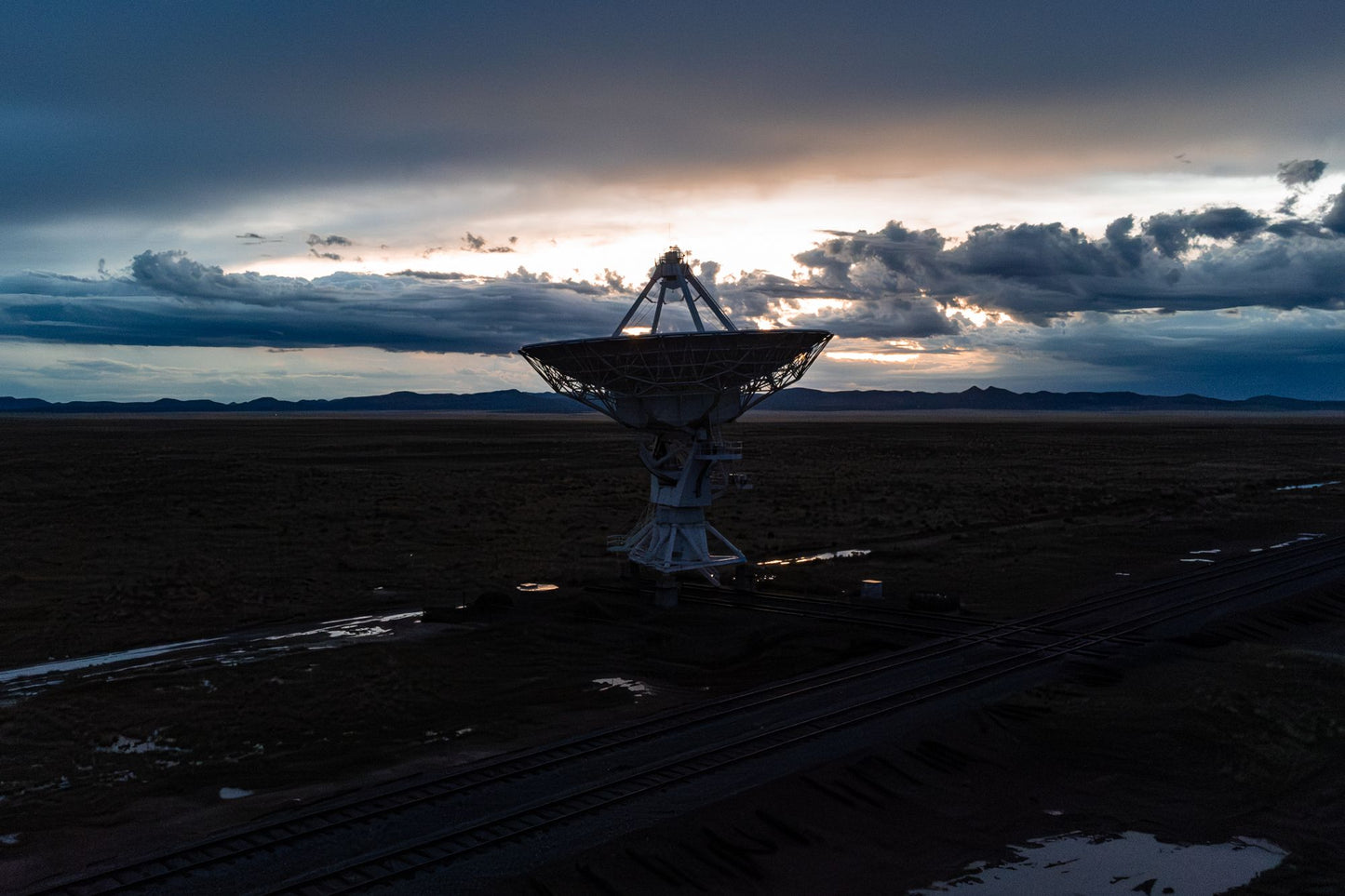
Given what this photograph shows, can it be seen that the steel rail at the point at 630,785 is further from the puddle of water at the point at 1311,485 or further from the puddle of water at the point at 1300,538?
the puddle of water at the point at 1311,485

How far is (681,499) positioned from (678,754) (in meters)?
12.6

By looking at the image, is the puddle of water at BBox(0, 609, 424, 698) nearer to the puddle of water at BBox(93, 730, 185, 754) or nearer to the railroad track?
the puddle of water at BBox(93, 730, 185, 754)

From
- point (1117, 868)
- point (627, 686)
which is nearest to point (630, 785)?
point (627, 686)

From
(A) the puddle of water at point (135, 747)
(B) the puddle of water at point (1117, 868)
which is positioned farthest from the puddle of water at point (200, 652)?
(B) the puddle of water at point (1117, 868)

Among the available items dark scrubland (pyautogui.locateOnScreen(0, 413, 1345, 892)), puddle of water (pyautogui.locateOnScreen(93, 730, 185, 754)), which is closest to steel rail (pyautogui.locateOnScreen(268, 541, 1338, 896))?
dark scrubland (pyautogui.locateOnScreen(0, 413, 1345, 892))

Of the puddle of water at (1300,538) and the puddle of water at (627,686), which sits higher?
the puddle of water at (1300,538)

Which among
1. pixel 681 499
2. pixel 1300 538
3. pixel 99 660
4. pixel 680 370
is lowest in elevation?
pixel 99 660

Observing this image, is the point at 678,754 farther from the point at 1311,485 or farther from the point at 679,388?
the point at 1311,485

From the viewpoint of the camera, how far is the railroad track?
13133mm

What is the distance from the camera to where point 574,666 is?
2445 cm

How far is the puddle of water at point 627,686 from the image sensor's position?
22359mm

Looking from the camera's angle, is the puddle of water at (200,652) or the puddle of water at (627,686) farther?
the puddle of water at (200,652)

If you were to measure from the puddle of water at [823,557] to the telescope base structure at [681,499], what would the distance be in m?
9.36

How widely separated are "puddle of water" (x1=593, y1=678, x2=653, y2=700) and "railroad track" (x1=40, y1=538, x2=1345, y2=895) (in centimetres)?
191
